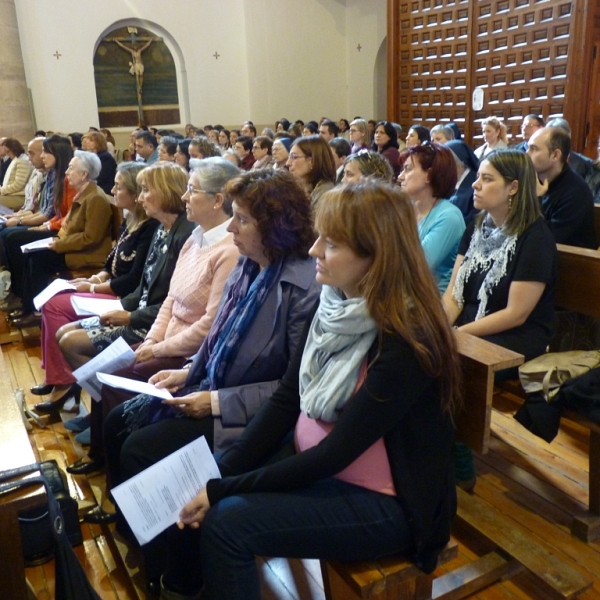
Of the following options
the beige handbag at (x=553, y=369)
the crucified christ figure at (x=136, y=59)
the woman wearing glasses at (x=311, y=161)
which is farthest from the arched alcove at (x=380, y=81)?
the beige handbag at (x=553, y=369)

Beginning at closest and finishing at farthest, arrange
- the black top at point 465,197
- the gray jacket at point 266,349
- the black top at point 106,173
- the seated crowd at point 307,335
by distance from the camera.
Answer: the seated crowd at point 307,335, the gray jacket at point 266,349, the black top at point 465,197, the black top at point 106,173

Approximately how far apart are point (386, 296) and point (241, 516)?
0.59 m

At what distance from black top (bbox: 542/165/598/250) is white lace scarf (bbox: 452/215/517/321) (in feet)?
3.03

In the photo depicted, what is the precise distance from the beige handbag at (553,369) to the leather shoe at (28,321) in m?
3.65

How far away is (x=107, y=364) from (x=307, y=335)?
1141 mm

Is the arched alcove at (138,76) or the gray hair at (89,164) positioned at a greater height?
the arched alcove at (138,76)

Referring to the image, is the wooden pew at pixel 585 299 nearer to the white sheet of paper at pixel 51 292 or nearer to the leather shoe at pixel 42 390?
the white sheet of paper at pixel 51 292

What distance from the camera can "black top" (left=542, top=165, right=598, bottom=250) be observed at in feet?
10.4

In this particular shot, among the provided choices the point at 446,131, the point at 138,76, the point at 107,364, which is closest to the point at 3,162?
the point at 138,76

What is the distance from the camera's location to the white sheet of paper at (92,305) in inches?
123

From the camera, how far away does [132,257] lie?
3.42m

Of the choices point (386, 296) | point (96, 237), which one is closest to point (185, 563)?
point (386, 296)

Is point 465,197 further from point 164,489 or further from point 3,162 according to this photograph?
point 3,162

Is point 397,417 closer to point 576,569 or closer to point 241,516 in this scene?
point 241,516
